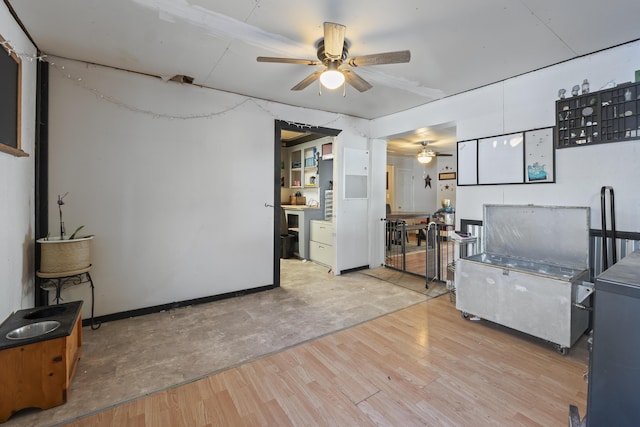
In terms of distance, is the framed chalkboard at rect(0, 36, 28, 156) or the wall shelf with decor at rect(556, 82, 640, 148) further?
the wall shelf with decor at rect(556, 82, 640, 148)

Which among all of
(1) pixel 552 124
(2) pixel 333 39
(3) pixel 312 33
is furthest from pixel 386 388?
(1) pixel 552 124

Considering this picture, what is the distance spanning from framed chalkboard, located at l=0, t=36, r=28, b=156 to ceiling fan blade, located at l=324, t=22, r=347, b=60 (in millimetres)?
1956

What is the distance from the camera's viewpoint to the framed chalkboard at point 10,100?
1.69 meters

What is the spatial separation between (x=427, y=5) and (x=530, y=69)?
5.24 feet

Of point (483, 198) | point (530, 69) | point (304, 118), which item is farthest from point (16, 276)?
point (530, 69)

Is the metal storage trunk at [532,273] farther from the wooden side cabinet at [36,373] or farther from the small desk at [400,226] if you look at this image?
the wooden side cabinet at [36,373]

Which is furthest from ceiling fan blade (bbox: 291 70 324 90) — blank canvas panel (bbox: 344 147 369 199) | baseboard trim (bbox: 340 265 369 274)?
baseboard trim (bbox: 340 265 369 274)

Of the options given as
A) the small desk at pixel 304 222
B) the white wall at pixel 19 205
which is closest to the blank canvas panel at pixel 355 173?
the small desk at pixel 304 222

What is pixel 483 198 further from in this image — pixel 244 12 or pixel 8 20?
pixel 8 20

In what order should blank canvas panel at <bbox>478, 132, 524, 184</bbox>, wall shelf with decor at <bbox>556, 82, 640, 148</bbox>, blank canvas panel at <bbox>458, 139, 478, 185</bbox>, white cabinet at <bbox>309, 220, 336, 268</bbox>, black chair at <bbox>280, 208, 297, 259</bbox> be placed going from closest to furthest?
1. wall shelf with decor at <bbox>556, 82, 640, 148</bbox>
2. blank canvas panel at <bbox>478, 132, 524, 184</bbox>
3. blank canvas panel at <bbox>458, 139, 478, 185</bbox>
4. white cabinet at <bbox>309, 220, 336, 268</bbox>
5. black chair at <bbox>280, 208, 297, 259</bbox>

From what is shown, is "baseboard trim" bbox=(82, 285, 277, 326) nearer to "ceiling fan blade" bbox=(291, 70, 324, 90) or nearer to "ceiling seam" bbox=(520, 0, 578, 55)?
"ceiling fan blade" bbox=(291, 70, 324, 90)

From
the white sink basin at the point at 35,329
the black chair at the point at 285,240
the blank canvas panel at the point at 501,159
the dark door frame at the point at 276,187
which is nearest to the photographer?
the white sink basin at the point at 35,329

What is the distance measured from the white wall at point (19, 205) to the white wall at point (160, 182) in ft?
0.72

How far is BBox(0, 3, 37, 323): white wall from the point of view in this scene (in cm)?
179
